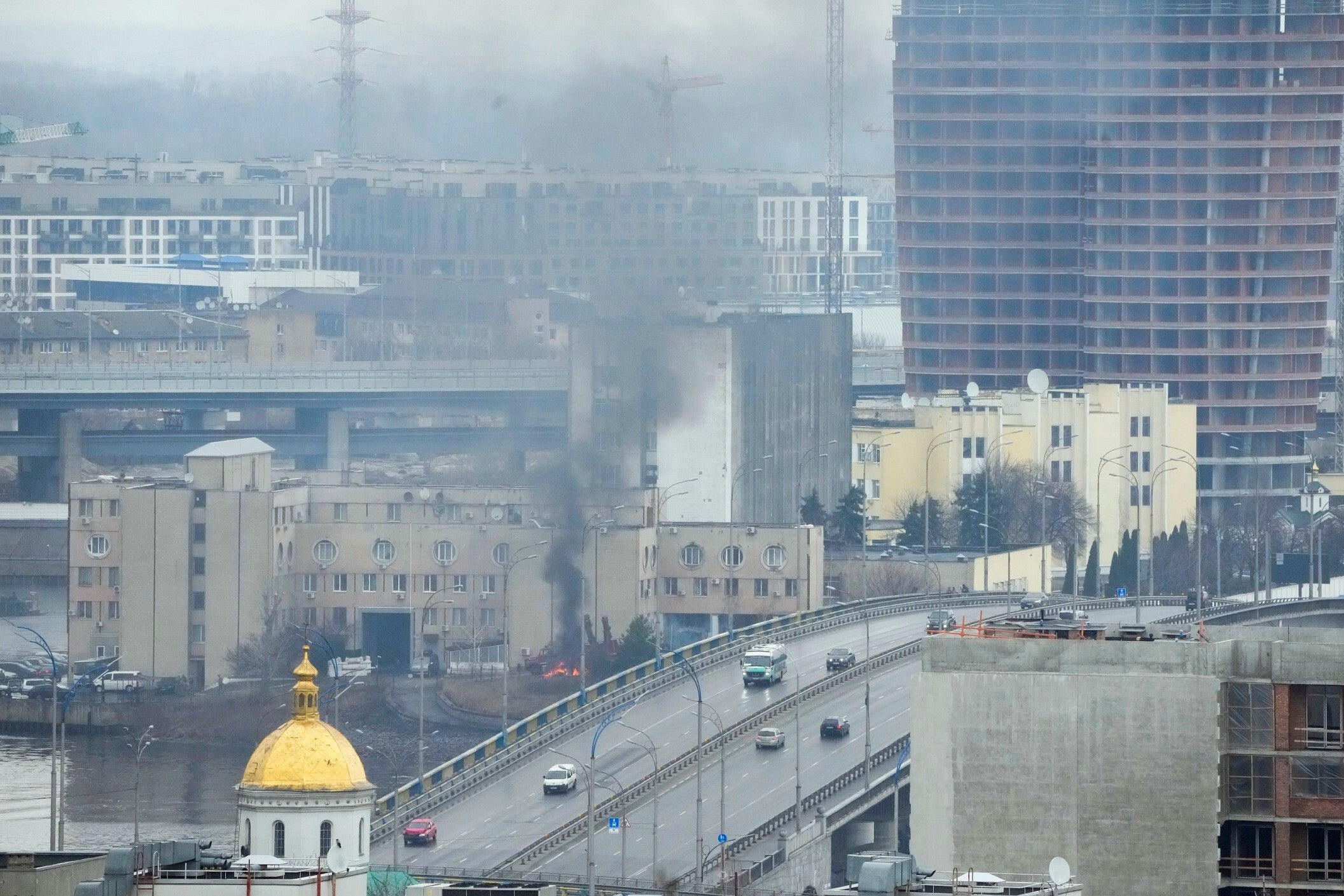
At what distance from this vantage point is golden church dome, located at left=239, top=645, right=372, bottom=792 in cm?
3078

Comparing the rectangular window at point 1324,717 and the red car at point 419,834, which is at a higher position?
the rectangular window at point 1324,717

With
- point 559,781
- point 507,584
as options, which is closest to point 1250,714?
point 559,781

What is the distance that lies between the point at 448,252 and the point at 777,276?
23.0m

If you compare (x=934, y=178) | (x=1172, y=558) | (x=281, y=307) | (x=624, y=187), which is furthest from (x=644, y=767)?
(x=281, y=307)

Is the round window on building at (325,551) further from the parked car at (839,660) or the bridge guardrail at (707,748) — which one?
the bridge guardrail at (707,748)

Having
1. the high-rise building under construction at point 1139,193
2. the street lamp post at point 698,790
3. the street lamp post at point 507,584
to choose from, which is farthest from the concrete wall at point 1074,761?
the high-rise building under construction at point 1139,193

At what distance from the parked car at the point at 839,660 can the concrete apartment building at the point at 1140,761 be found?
28.8 metres

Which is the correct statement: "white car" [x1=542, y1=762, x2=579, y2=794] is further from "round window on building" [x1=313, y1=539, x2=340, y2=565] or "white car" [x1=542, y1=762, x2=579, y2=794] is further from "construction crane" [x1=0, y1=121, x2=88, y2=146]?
"construction crane" [x1=0, y1=121, x2=88, y2=146]

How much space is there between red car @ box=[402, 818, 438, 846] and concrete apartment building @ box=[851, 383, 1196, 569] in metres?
42.3

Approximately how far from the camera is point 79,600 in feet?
252

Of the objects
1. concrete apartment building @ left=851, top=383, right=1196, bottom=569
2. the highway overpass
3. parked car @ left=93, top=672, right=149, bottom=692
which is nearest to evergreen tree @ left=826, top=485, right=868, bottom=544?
concrete apartment building @ left=851, top=383, right=1196, bottom=569

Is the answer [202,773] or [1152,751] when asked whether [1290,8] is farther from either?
[1152,751]

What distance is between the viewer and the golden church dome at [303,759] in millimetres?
30781

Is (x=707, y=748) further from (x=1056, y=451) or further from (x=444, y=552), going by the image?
(x=1056, y=451)
